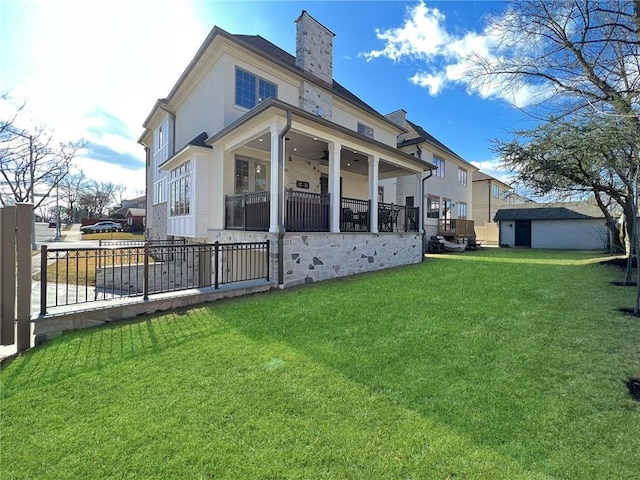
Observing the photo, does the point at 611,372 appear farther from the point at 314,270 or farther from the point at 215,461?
the point at 314,270

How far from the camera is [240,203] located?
387 inches

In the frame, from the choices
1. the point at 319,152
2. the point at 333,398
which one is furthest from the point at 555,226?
the point at 333,398

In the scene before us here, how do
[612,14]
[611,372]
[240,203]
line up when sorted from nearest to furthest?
1. [611,372]
2. [612,14]
3. [240,203]

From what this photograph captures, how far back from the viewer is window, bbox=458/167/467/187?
79.3ft

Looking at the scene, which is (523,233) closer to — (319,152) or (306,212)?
(319,152)

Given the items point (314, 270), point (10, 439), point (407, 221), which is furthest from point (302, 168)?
point (10, 439)

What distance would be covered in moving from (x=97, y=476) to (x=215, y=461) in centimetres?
77

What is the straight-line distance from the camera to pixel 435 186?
2070 cm

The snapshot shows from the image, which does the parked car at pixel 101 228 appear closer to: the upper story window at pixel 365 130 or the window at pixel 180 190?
the window at pixel 180 190

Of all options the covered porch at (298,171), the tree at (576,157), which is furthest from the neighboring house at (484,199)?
the covered porch at (298,171)


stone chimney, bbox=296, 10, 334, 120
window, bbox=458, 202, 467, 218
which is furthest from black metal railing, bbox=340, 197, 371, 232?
window, bbox=458, 202, 467, 218

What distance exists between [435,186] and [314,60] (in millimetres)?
11870

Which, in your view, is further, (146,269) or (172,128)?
(172,128)

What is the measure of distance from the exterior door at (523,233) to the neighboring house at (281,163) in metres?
16.7
